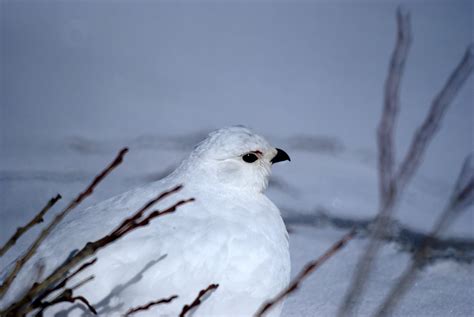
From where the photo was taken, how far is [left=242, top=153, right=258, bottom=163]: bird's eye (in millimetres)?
2248

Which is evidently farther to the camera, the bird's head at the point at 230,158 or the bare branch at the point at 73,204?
the bird's head at the point at 230,158

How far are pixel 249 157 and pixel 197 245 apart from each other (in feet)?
1.96

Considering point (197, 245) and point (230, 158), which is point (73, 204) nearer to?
point (197, 245)

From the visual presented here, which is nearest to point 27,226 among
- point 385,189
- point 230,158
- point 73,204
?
point 73,204

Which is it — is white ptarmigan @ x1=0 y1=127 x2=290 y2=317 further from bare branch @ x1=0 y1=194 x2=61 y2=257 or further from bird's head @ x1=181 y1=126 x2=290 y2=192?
bare branch @ x1=0 y1=194 x2=61 y2=257

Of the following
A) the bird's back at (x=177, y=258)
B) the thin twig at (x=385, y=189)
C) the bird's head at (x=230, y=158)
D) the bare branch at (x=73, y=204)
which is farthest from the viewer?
the bird's head at (x=230, y=158)

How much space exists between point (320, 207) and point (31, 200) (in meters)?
1.90

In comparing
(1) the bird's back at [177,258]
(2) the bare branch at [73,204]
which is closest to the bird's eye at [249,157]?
(1) the bird's back at [177,258]

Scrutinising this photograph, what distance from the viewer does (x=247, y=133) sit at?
2.23m

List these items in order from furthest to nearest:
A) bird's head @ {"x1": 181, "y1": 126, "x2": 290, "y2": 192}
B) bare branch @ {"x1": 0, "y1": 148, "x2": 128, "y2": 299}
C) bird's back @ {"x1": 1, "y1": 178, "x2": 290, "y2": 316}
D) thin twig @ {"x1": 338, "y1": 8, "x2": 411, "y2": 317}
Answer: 1. bird's head @ {"x1": 181, "y1": 126, "x2": 290, "y2": 192}
2. bird's back @ {"x1": 1, "y1": 178, "x2": 290, "y2": 316}
3. bare branch @ {"x1": 0, "y1": 148, "x2": 128, "y2": 299}
4. thin twig @ {"x1": 338, "y1": 8, "x2": 411, "y2": 317}

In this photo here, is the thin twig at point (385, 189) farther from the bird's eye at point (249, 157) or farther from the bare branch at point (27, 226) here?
the bird's eye at point (249, 157)

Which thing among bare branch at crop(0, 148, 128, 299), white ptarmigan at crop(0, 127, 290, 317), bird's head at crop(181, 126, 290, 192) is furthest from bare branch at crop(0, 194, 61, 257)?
bird's head at crop(181, 126, 290, 192)

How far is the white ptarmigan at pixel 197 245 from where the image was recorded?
1635mm

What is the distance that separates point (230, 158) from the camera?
2.21m
